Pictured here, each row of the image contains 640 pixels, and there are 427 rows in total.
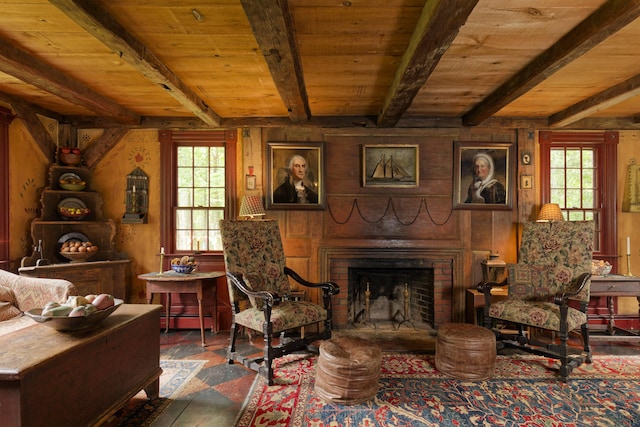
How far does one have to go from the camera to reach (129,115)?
399cm

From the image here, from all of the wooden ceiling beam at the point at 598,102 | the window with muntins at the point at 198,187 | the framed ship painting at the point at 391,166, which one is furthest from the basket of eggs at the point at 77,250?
the wooden ceiling beam at the point at 598,102

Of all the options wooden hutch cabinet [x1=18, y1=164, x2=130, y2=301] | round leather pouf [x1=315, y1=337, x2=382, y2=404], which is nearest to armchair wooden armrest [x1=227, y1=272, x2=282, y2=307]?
round leather pouf [x1=315, y1=337, x2=382, y2=404]

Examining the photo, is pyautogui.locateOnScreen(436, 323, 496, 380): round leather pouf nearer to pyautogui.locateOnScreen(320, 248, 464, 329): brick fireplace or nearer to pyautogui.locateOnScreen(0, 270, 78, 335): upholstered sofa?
pyautogui.locateOnScreen(320, 248, 464, 329): brick fireplace

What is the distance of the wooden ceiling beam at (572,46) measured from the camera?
1891 mm

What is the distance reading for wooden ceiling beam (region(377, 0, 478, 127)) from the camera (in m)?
1.76

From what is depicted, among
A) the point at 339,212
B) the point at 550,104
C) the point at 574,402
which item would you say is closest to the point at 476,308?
the point at 574,402

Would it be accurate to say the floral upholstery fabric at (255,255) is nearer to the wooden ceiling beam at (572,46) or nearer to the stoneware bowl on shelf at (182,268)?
the stoneware bowl on shelf at (182,268)

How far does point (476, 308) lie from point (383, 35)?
2.95m

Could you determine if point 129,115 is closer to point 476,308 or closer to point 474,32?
point 474,32

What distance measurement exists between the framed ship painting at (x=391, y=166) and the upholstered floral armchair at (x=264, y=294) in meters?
1.36

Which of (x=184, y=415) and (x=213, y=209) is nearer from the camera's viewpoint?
(x=184, y=415)

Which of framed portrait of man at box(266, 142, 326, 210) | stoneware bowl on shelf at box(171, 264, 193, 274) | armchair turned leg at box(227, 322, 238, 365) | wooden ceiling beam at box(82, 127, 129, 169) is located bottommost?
armchair turned leg at box(227, 322, 238, 365)

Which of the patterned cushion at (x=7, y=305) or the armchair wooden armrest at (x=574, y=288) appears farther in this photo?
the armchair wooden armrest at (x=574, y=288)

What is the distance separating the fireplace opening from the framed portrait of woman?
1.00 meters
